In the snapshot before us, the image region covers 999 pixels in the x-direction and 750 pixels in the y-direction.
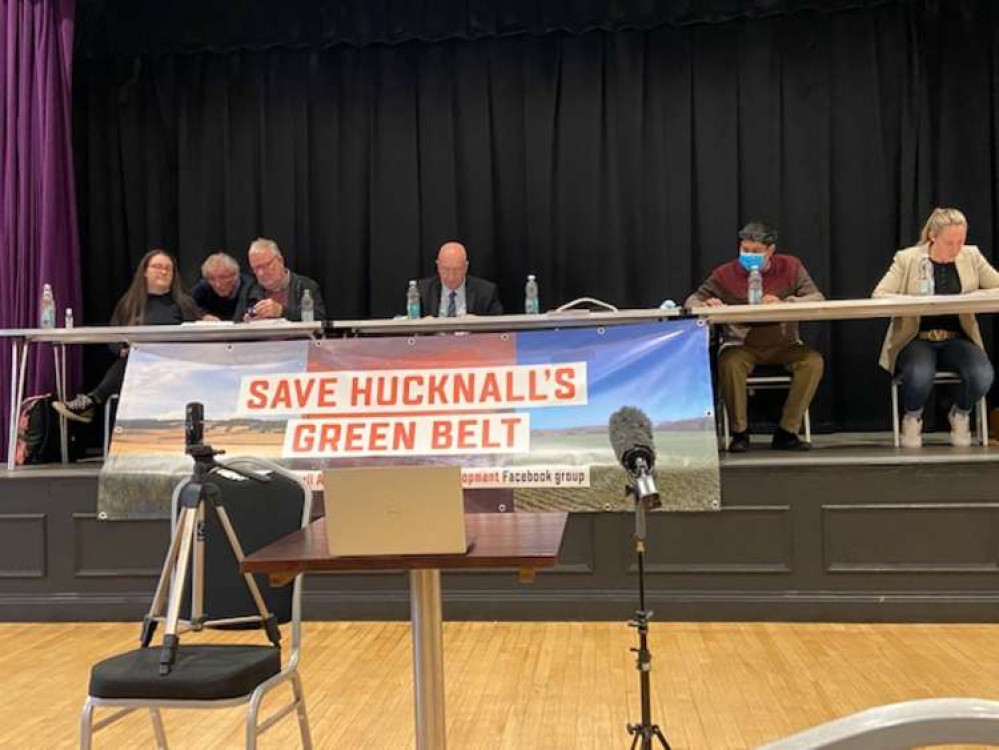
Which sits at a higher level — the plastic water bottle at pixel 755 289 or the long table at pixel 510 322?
the plastic water bottle at pixel 755 289

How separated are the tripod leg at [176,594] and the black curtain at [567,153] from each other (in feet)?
13.0

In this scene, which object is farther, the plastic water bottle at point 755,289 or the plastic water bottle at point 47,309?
the plastic water bottle at point 47,309

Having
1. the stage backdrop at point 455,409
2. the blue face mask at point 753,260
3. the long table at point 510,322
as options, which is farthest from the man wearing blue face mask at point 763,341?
the stage backdrop at point 455,409

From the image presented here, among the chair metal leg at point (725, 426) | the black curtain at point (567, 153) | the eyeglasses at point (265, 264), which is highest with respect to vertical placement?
the black curtain at point (567, 153)

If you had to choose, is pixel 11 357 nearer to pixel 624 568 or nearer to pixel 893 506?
pixel 624 568

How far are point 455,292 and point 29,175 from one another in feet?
7.70

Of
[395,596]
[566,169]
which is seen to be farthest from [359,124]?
[395,596]

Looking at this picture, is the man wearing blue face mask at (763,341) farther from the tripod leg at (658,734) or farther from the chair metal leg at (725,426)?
the tripod leg at (658,734)

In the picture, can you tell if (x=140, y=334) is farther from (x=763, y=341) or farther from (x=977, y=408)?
(x=977, y=408)

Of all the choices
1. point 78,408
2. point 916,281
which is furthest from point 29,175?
point 916,281

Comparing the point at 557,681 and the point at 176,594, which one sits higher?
the point at 176,594

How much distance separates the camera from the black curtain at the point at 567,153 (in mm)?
5312

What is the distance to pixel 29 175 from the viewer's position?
15.9ft

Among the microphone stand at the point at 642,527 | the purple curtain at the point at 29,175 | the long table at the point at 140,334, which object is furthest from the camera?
the purple curtain at the point at 29,175
